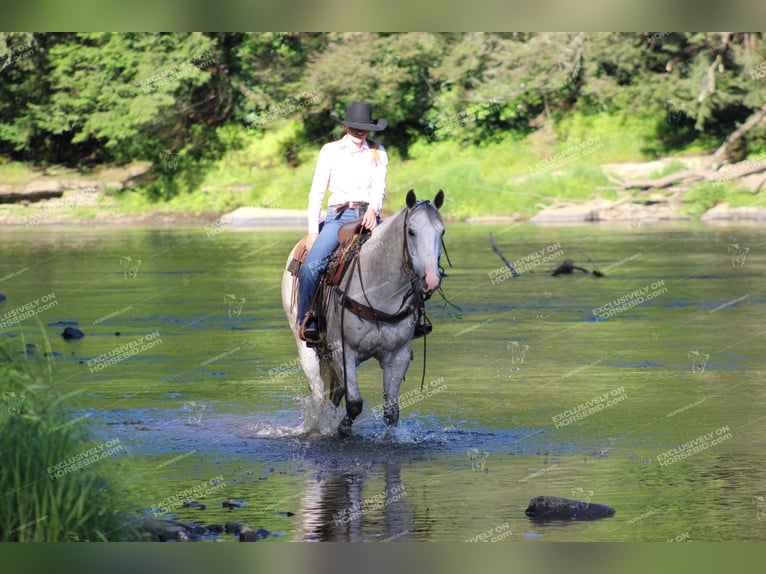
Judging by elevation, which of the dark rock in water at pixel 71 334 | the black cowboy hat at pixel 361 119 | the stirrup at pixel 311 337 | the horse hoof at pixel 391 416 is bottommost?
the dark rock in water at pixel 71 334

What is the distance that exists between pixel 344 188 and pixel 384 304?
1.13m

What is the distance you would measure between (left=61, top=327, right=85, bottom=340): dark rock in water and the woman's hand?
8605 millimetres

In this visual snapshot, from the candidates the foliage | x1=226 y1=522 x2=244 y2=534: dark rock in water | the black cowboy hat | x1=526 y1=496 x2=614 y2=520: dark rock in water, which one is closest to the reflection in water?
x1=226 y1=522 x2=244 y2=534: dark rock in water

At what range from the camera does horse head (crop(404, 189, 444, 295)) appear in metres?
11.4

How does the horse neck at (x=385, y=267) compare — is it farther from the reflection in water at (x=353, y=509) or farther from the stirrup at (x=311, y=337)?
the reflection in water at (x=353, y=509)

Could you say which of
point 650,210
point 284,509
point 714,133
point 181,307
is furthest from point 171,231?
point 284,509

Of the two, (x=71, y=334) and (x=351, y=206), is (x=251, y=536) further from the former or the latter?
(x=71, y=334)

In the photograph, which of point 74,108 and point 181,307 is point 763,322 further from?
point 74,108

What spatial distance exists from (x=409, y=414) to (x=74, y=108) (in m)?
42.0

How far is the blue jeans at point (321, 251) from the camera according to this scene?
12.7 m

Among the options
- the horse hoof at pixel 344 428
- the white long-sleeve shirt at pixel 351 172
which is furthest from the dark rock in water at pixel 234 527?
the white long-sleeve shirt at pixel 351 172

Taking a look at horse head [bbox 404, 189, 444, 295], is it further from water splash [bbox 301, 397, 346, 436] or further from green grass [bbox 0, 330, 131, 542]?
green grass [bbox 0, 330, 131, 542]

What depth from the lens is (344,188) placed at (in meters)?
12.6

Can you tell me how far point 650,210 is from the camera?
45406mm
